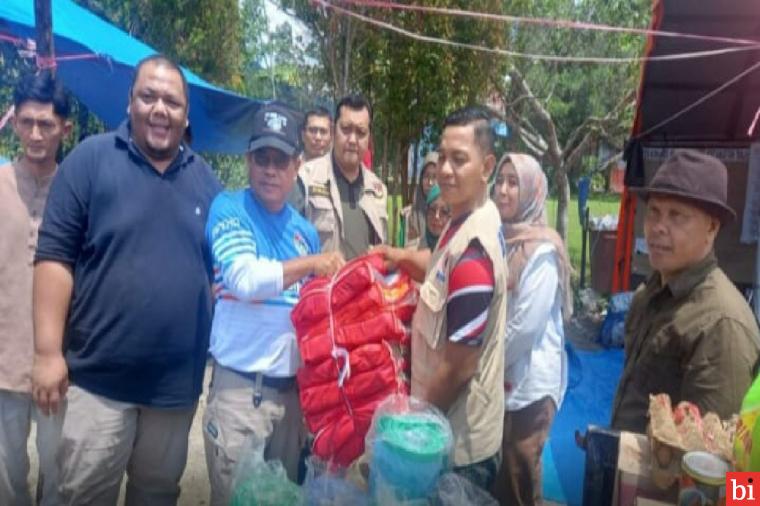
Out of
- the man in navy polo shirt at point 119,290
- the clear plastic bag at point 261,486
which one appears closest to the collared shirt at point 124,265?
the man in navy polo shirt at point 119,290

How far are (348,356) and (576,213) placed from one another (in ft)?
77.4

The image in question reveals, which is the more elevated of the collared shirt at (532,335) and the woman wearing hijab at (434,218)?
the woman wearing hijab at (434,218)

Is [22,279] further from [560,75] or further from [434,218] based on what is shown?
[560,75]

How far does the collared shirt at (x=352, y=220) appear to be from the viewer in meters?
3.53

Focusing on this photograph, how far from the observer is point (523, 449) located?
2.84 metres

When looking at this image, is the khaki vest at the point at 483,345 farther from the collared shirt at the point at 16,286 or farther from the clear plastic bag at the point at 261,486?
the collared shirt at the point at 16,286

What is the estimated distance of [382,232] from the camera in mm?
3734

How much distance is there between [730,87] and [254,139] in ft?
17.8

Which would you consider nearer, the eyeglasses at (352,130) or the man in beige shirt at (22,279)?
the man in beige shirt at (22,279)

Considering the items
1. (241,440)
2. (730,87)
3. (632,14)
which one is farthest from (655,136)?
(632,14)

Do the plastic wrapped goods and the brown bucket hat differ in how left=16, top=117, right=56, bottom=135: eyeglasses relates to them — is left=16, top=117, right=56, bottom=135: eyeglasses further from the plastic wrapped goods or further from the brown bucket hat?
the plastic wrapped goods

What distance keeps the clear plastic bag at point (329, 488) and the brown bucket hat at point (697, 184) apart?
1.27 m

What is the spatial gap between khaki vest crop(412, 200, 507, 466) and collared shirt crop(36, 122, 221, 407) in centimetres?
91

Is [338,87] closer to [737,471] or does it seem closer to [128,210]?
[128,210]
